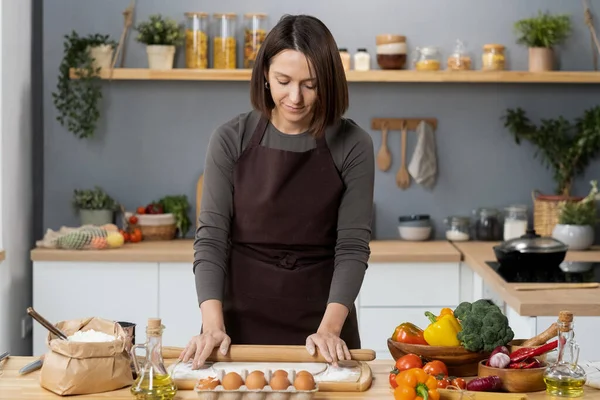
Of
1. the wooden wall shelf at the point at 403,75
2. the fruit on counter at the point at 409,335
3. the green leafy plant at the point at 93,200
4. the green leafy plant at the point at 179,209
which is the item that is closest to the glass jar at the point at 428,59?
the wooden wall shelf at the point at 403,75

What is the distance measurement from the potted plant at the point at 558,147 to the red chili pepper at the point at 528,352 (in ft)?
8.59

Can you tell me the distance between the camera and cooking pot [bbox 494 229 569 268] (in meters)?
3.53

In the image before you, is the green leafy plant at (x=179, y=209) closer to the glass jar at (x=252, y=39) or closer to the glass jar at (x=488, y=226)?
the glass jar at (x=252, y=39)

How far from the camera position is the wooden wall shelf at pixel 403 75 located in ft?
14.6

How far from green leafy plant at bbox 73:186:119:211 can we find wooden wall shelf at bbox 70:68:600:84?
1.82 feet

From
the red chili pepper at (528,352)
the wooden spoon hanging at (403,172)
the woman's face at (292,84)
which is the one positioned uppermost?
the woman's face at (292,84)

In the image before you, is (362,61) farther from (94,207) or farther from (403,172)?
(94,207)

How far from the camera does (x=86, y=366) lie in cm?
189

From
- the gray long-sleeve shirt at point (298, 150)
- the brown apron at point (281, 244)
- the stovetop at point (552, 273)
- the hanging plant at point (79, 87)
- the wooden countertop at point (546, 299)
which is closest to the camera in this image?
the gray long-sleeve shirt at point (298, 150)

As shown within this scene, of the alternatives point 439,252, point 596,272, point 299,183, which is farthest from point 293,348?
point 439,252

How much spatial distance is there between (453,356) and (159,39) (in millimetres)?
2866

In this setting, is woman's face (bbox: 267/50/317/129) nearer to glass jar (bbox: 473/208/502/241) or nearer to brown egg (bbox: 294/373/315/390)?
brown egg (bbox: 294/373/315/390)

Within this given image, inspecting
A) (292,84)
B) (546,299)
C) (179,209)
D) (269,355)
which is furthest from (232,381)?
(179,209)

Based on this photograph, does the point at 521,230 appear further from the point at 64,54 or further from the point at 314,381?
the point at 314,381
